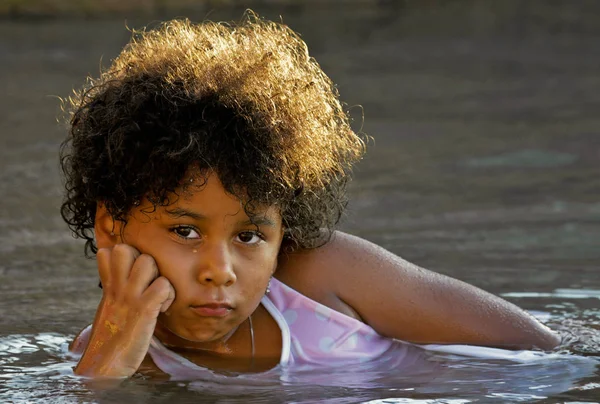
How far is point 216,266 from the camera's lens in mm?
3027

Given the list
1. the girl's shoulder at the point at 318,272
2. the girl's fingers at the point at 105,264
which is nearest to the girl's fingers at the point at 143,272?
the girl's fingers at the point at 105,264

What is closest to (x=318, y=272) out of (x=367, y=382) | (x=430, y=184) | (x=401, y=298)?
(x=401, y=298)

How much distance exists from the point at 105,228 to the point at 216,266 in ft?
1.40

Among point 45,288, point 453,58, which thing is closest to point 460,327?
point 45,288

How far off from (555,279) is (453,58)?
5880 mm

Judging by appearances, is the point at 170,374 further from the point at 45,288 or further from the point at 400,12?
the point at 400,12

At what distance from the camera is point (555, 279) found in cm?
453

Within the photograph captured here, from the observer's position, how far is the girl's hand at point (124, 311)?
3.14 metres

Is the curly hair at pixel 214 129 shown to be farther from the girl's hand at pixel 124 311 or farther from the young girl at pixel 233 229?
the girl's hand at pixel 124 311

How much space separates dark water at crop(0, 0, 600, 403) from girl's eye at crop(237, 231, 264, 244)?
393 millimetres

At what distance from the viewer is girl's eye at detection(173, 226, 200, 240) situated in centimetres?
308

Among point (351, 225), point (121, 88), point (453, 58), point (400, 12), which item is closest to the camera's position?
point (121, 88)

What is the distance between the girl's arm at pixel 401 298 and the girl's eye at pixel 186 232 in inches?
19.5

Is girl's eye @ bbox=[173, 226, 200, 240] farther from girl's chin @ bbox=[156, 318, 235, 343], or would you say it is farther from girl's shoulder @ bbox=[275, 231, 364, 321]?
girl's shoulder @ bbox=[275, 231, 364, 321]
